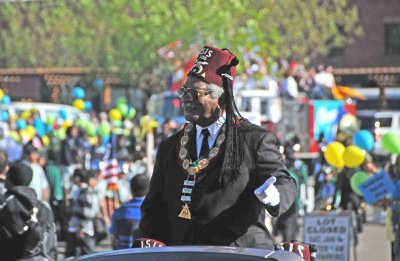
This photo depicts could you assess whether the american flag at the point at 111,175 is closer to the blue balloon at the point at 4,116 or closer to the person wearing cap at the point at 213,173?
the blue balloon at the point at 4,116

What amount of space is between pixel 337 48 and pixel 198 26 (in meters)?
14.2

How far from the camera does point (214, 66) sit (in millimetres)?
6637

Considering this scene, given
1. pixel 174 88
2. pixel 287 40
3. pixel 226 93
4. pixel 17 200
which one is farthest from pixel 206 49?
pixel 287 40

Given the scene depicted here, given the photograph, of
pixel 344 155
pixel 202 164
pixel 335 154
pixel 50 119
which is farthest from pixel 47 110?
pixel 202 164

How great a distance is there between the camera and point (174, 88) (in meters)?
30.3

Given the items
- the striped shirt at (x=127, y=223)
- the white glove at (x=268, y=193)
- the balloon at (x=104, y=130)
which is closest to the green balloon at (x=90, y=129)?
the balloon at (x=104, y=130)

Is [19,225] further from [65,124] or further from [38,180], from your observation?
[65,124]

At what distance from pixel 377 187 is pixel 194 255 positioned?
28.1 feet

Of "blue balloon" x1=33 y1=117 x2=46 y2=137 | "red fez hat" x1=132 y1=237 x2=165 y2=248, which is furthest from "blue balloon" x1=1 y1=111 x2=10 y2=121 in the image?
"red fez hat" x1=132 y1=237 x2=165 y2=248

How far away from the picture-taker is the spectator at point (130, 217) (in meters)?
12.0

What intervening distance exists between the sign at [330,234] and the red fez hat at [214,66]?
6530 mm

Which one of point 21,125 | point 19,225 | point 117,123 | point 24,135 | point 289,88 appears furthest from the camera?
point 289,88

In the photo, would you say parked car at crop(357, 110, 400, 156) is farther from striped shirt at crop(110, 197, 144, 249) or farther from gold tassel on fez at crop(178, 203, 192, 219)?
gold tassel on fez at crop(178, 203, 192, 219)

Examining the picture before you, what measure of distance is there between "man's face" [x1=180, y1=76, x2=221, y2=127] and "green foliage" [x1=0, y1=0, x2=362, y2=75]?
27.8m
